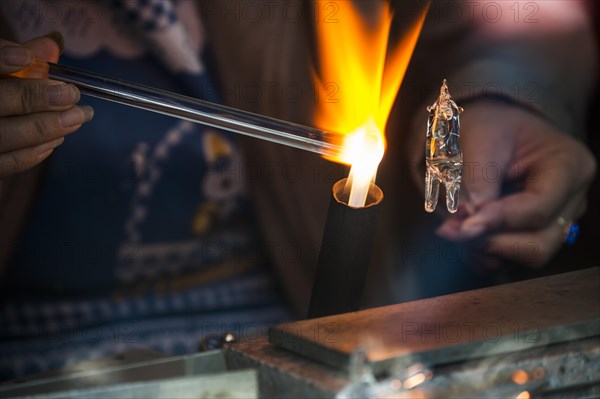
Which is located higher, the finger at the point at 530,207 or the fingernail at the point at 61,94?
the fingernail at the point at 61,94

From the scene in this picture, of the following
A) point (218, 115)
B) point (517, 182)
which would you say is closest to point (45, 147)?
point (218, 115)

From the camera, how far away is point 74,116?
2.33 ft

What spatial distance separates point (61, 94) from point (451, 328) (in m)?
0.38

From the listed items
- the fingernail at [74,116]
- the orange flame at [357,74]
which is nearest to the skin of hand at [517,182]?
the orange flame at [357,74]

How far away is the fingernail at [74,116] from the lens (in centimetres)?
71

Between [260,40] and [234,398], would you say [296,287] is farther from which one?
[234,398]

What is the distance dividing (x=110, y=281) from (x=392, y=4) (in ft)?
1.78

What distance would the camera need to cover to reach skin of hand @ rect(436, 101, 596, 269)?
2.92ft

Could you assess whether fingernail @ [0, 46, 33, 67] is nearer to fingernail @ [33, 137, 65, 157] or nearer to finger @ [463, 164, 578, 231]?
fingernail @ [33, 137, 65, 157]

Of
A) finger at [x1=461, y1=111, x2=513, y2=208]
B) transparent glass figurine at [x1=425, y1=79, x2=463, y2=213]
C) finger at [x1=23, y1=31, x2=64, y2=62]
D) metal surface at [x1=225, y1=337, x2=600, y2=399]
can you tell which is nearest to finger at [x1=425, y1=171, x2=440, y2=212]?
transparent glass figurine at [x1=425, y1=79, x2=463, y2=213]

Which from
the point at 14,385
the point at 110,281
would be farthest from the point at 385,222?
the point at 14,385

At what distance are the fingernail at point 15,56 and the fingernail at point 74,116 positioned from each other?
75mm

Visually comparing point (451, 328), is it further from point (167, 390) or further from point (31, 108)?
point (31, 108)

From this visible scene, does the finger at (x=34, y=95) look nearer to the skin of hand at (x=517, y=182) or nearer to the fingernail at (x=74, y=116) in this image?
the fingernail at (x=74, y=116)
